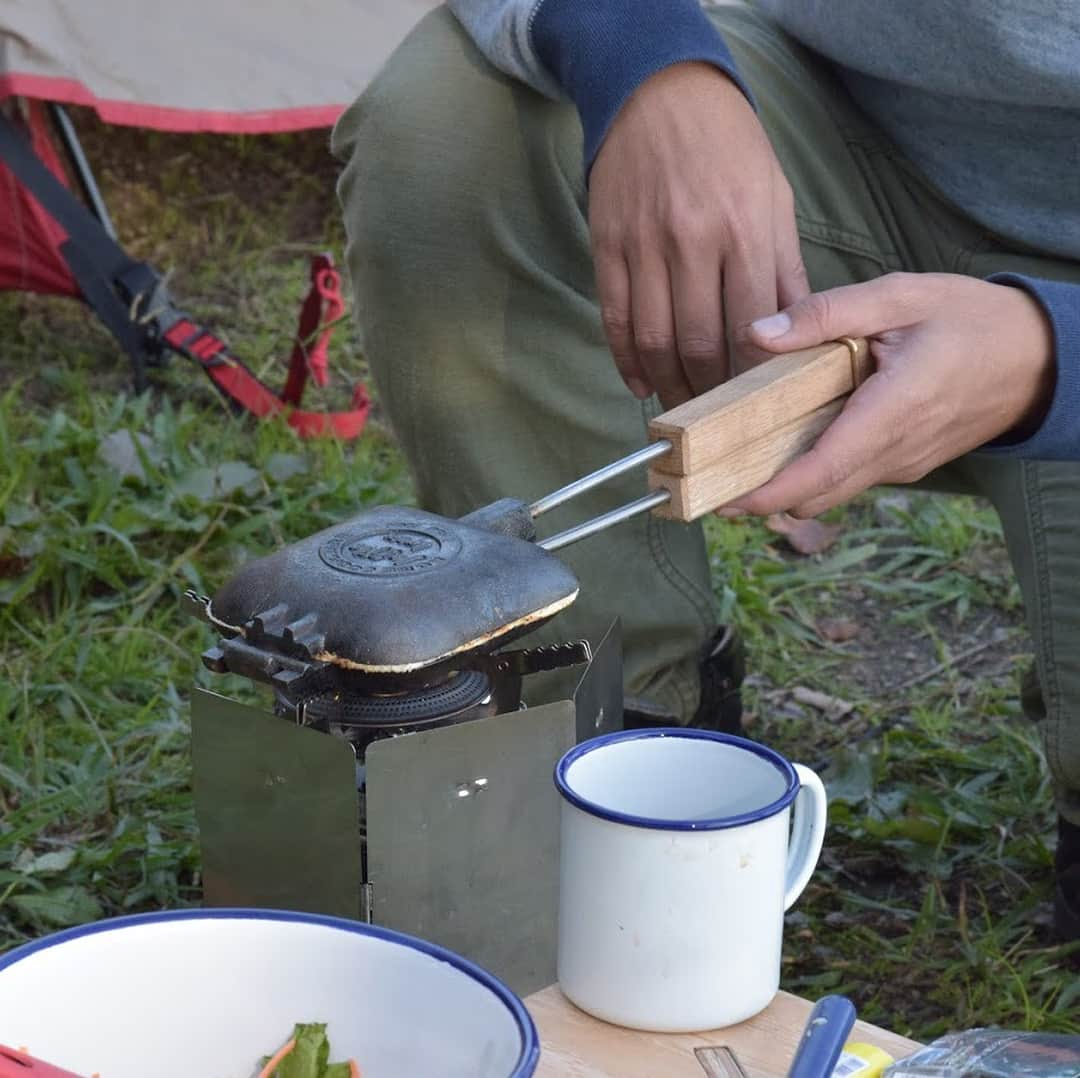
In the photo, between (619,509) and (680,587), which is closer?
(619,509)

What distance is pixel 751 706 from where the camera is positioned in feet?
7.49

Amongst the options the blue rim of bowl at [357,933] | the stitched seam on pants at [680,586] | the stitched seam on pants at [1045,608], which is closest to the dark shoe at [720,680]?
the stitched seam on pants at [680,586]

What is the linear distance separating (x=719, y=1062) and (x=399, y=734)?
1.10 feet

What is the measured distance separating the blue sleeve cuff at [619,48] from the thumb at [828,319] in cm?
29

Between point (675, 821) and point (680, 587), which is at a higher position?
point (675, 821)

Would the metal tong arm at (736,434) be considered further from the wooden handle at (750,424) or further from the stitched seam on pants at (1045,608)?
the stitched seam on pants at (1045,608)

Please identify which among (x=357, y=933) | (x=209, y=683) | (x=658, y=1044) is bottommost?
(x=209, y=683)

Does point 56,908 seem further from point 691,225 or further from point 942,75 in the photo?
point 942,75

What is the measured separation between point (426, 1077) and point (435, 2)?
9.47 feet

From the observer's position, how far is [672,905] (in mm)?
989

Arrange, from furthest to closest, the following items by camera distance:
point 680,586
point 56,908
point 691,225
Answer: point 680,586 < point 56,908 < point 691,225

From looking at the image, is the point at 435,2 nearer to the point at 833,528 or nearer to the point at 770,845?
the point at 833,528

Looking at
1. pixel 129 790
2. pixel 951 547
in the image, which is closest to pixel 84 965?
pixel 129 790

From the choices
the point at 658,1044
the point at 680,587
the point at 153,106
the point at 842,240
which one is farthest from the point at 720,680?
the point at 153,106
